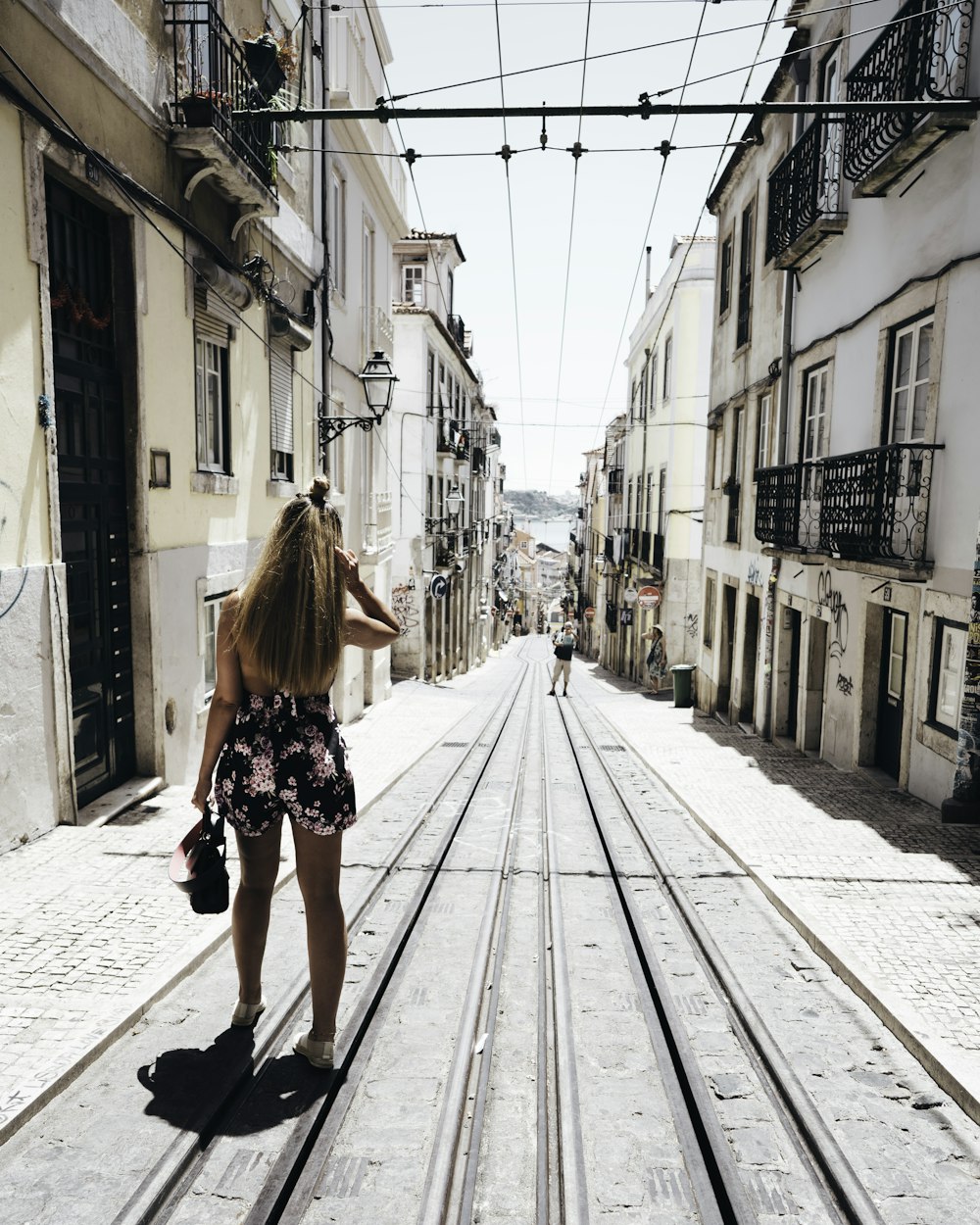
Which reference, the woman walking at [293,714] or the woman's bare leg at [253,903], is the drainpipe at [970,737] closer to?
the woman walking at [293,714]

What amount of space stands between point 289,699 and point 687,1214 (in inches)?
79.2

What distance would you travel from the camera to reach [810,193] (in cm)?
1133

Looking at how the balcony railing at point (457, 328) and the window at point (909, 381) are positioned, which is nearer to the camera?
the window at point (909, 381)

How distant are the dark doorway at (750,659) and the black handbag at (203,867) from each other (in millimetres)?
13270

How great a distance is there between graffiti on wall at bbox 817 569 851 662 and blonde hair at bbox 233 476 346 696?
870cm

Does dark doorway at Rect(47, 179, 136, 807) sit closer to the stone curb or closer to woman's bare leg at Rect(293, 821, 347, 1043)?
woman's bare leg at Rect(293, 821, 347, 1043)

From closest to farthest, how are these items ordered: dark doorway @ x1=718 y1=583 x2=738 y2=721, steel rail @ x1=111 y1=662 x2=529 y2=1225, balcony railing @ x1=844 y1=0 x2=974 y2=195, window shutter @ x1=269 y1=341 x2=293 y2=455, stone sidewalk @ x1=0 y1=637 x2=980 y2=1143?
steel rail @ x1=111 y1=662 x2=529 y2=1225 < stone sidewalk @ x1=0 y1=637 x2=980 y2=1143 < balcony railing @ x1=844 y1=0 x2=974 y2=195 < window shutter @ x1=269 y1=341 x2=293 y2=455 < dark doorway @ x1=718 y1=583 x2=738 y2=721

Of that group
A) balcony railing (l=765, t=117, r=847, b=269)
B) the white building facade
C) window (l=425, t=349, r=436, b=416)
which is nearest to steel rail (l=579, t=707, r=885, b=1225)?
the white building facade

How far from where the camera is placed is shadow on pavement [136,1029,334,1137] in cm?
294

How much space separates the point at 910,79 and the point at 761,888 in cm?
721

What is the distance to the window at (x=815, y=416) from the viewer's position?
38.9 feet

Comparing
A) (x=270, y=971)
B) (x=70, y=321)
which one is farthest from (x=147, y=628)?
(x=270, y=971)

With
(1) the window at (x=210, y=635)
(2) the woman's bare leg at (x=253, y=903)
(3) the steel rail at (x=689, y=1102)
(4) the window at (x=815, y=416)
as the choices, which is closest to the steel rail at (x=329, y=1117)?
(2) the woman's bare leg at (x=253, y=903)

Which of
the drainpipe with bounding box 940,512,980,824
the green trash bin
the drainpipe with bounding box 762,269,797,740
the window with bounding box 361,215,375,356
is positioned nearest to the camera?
the drainpipe with bounding box 940,512,980,824
